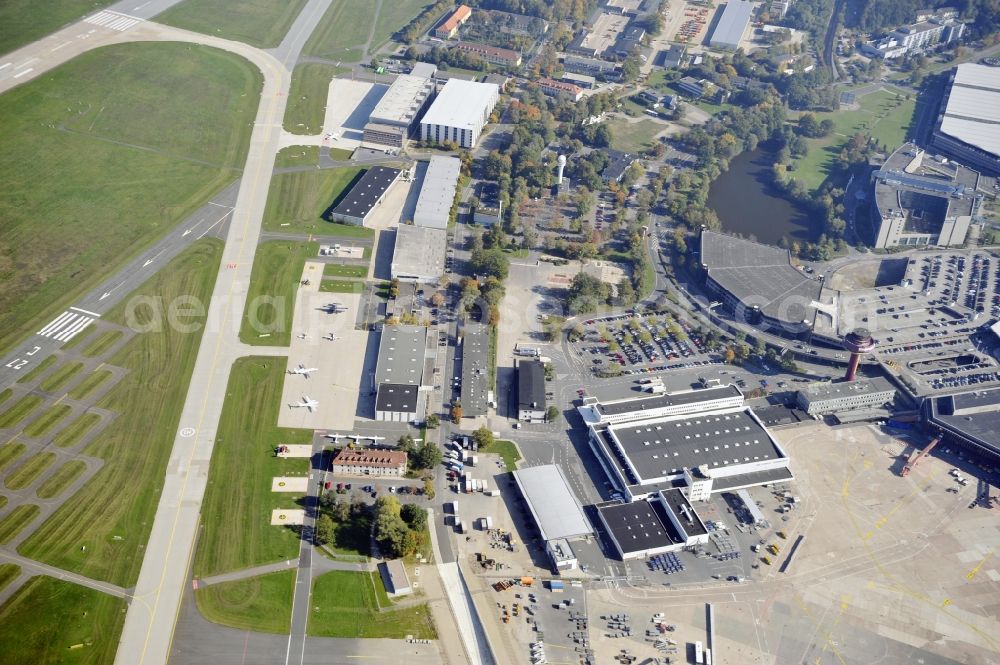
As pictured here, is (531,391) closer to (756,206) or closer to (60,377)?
(60,377)

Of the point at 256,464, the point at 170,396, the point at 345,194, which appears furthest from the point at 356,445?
the point at 345,194

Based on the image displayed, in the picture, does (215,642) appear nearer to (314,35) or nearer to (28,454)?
(28,454)

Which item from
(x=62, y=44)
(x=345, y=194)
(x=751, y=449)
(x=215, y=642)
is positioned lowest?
(x=215, y=642)

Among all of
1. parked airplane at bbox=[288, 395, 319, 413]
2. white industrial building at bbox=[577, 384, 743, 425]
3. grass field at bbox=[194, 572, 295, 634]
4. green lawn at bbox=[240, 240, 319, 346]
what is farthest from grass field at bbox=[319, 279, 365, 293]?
grass field at bbox=[194, 572, 295, 634]

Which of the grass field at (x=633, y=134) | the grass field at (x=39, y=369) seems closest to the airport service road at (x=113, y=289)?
the grass field at (x=39, y=369)

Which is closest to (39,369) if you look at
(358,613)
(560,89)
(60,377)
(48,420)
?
(60,377)

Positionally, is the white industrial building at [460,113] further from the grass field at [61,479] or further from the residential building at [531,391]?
the grass field at [61,479]

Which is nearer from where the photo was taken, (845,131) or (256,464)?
(256,464)
